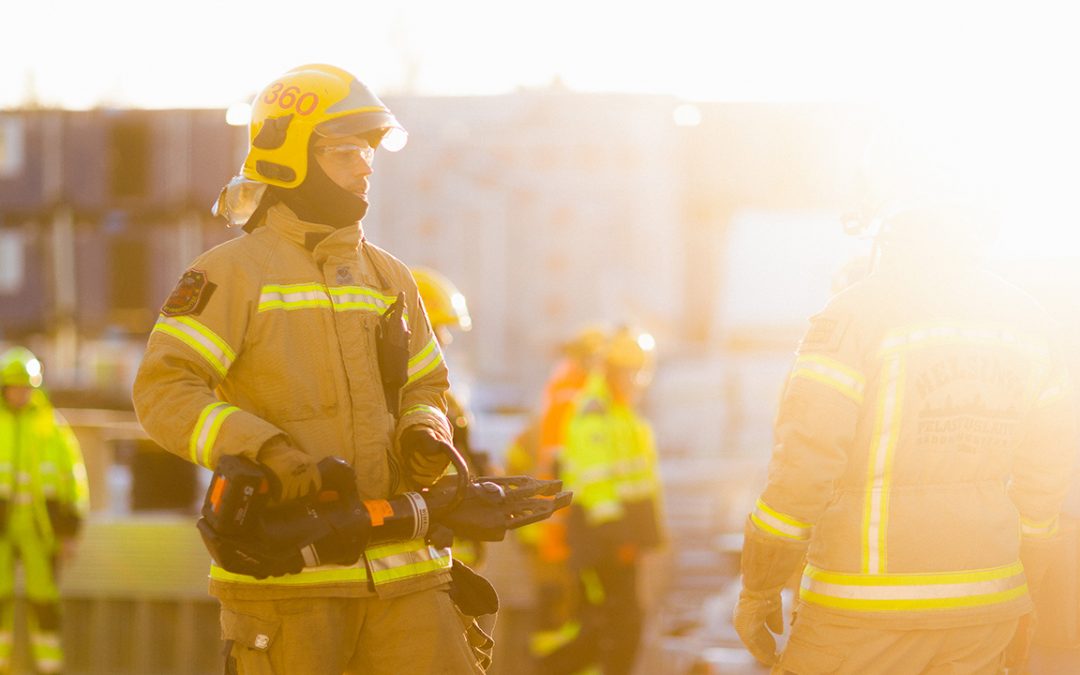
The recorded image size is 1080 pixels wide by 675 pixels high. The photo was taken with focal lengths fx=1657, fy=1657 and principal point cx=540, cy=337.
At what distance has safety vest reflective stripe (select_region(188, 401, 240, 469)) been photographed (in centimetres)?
367

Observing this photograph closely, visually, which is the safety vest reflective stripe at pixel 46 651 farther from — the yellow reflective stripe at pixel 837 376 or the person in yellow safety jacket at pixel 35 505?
A: the yellow reflective stripe at pixel 837 376

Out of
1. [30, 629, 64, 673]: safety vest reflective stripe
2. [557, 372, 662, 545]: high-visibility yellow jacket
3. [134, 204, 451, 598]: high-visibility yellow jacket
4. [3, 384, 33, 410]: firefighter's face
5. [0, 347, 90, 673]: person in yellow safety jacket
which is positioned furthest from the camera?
[3, 384, 33, 410]: firefighter's face

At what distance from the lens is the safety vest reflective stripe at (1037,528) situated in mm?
4082

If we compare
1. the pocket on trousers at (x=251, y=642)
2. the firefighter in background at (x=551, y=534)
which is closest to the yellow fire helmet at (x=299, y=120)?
the pocket on trousers at (x=251, y=642)

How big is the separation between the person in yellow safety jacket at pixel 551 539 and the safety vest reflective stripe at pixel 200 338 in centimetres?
504

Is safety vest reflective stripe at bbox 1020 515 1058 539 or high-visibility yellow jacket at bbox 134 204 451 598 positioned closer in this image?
high-visibility yellow jacket at bbox 134 204 451 598

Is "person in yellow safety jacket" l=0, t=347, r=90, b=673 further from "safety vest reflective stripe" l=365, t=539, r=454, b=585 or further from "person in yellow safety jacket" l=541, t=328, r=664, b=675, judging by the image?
"safety vest reflective stripe" l=365, t=539, r=454, b=585

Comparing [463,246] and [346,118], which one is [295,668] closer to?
[346,118]

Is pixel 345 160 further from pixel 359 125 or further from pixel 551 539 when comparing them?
pixel 551 539

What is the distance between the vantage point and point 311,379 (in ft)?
12.8

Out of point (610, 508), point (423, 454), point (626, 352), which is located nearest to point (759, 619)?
point (423, 454)

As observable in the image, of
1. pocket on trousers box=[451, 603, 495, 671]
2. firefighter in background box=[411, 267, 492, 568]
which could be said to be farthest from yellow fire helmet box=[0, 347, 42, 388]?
pocket on trousers box=[451, 603, 495, 671]

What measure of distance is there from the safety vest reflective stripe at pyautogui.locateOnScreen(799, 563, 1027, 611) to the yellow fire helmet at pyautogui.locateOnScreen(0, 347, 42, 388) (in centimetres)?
720

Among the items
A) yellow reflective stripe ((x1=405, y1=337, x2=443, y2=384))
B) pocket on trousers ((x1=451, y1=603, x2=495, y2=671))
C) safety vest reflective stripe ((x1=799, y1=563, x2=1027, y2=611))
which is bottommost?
pocket on trousers ((x1=451, y1=603, x2=495, y2=671))
